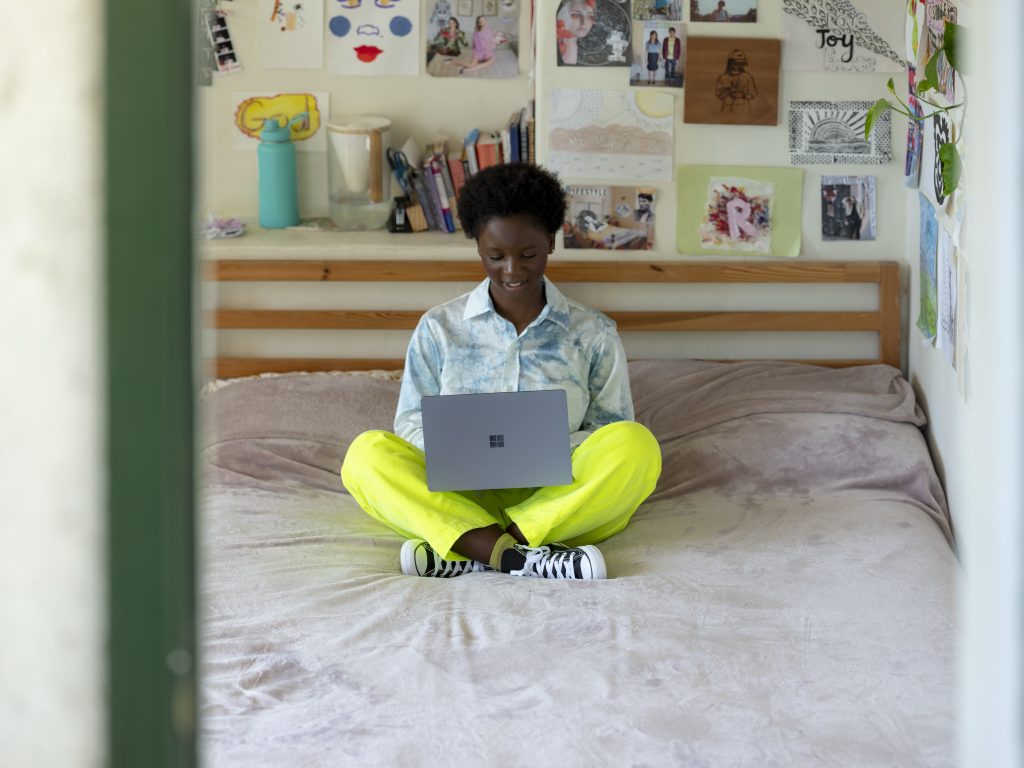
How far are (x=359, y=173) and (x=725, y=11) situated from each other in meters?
1.01

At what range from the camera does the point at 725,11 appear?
311 cm

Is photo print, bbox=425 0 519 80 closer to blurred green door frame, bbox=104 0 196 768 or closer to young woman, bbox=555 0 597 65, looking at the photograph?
young woman, bbox=555 0 597 65

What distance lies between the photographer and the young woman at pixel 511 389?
2.44 meters

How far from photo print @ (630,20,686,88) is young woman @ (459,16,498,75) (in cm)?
58

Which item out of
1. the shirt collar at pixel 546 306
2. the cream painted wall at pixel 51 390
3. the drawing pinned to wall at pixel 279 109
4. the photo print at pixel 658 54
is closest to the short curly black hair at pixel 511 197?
the shirt collar at pixel 546 306

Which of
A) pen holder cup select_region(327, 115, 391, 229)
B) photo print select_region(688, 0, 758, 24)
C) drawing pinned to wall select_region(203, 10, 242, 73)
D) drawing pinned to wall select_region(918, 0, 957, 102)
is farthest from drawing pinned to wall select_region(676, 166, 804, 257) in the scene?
drawing pinned to wall select_region(203, 10, 242, 73)

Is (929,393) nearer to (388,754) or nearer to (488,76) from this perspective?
(488,76)

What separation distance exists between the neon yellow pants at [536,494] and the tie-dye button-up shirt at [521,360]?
0.14 m

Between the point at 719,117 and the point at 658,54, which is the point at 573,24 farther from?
the point at 719,117

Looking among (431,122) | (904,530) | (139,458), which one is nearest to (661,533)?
(904,530)

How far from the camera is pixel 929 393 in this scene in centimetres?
299

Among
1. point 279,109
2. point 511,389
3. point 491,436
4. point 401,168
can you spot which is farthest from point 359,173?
point 491,436

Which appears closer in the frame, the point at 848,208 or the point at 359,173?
the point at 848,208

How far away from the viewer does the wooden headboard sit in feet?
10.4
